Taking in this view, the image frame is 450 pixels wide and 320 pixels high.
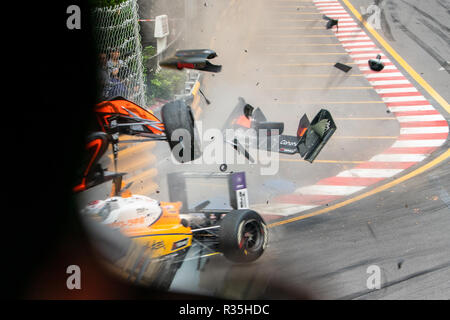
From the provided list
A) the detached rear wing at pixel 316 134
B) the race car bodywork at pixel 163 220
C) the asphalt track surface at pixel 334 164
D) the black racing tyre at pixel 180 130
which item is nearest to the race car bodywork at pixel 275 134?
the detached rear wing at pixel 316 134

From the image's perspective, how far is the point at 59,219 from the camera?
4.80 meters

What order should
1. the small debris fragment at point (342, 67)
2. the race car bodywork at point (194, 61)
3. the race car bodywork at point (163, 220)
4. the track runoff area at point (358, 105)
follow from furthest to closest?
the small debris fragment at point (342, 67) → the track runoff area at point (358, 105) → the race car bodywork at point (194, 61) → the race car bodywork at point (163, 220)

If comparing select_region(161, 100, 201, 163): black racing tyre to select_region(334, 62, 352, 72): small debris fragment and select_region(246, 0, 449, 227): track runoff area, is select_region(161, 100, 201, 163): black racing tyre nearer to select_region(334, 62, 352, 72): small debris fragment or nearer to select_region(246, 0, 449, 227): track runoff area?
Result: select_region(246, 0, 449, 227): track runoff area

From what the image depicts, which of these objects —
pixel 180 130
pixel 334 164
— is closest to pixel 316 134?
pixel 334 164

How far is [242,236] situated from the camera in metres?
5.53

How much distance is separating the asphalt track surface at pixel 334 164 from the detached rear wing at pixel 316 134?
0.80m

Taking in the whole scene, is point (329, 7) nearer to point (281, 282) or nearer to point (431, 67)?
point (431, 67)

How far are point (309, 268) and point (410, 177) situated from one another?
11.1 feet

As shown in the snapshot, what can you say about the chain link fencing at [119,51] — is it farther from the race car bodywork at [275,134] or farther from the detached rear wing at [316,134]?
the detached rear wing at [316,134]

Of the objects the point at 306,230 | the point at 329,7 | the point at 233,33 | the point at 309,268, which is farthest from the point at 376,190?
the point at 329,7

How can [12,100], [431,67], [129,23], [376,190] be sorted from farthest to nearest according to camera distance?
1. [431,67]
2. [129,23]
3. [376,190]
4. [12,100]

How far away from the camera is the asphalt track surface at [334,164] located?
236 inches

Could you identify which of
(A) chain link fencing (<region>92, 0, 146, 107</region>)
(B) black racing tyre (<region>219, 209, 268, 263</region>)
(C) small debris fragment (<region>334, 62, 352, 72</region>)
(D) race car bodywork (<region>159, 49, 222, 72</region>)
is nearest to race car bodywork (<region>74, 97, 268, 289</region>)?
(B) black racing tyre (<region>219, 209, 268, 263</region>)

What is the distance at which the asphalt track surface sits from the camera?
5996 millimetres
